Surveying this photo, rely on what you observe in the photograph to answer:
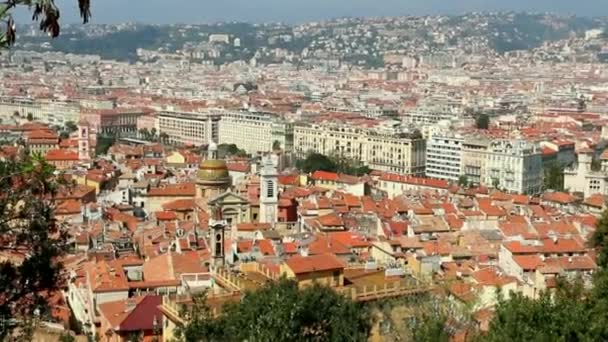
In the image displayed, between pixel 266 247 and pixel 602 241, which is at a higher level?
pixel 602 241

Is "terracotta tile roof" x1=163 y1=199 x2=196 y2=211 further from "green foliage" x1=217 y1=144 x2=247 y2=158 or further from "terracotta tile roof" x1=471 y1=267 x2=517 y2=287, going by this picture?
"green foliage" x1=217 y1=144 x2=247 y2=158

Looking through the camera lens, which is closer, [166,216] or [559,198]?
[166,216]

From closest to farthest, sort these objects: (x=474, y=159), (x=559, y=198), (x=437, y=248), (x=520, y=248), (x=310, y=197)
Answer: (x=520, y=248) < (x=437, y=248) < (x=310, y=197) < (x=559, y=198) < (x=474, y=159)

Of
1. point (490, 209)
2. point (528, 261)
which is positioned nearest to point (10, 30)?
point (528, 261)

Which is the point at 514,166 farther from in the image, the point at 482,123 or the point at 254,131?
the point at 254,131

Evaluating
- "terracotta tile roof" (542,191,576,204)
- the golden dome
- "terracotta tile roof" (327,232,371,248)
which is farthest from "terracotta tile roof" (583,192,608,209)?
the golden dome

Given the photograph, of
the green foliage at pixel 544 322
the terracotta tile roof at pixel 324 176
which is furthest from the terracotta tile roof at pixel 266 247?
the terracotta tile roof at pixel 324 176

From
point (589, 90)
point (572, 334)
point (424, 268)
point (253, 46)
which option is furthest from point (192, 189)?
point (253, 46)

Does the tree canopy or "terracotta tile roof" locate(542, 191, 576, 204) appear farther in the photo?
"terracotta tile roof" locate(542, 191, 576, 204)
